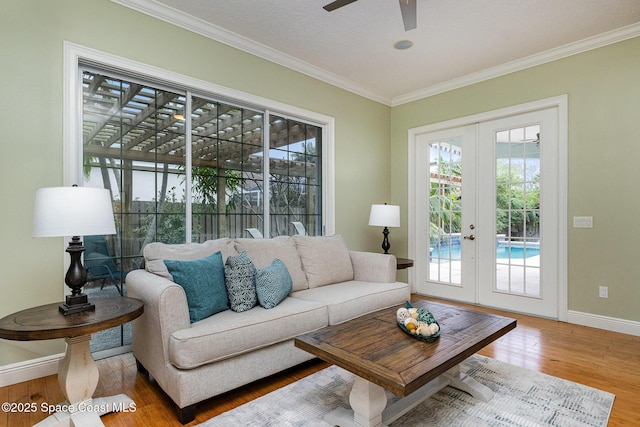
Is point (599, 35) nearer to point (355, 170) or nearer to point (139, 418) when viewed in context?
point (355, 170)

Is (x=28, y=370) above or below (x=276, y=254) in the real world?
below

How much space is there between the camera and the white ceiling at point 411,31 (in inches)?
109

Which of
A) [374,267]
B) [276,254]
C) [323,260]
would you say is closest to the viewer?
[276,254]

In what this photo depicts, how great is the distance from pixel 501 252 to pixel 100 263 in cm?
411

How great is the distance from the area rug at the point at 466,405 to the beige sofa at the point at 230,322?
19 cm

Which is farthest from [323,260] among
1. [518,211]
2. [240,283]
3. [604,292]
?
[604,292]

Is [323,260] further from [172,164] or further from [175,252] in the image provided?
[172,164]

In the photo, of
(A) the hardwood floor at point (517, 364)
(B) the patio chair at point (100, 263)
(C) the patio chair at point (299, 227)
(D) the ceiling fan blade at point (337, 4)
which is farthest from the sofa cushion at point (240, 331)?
(D) the ceiling fan blade at point (337, 4)

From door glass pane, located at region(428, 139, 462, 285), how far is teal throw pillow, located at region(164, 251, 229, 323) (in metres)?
3.18

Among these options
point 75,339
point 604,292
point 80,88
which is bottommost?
point 604,292

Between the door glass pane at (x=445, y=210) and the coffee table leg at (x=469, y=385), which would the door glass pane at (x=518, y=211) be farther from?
the coffee table leg at (x=469, y=385)

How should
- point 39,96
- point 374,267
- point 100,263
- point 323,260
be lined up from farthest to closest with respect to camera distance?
1. point 374,267
2. point 323,260
3. point 100,263
4. point 39,96

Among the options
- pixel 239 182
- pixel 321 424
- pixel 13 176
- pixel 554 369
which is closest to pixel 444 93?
pixel 239 182

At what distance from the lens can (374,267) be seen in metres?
3.33
